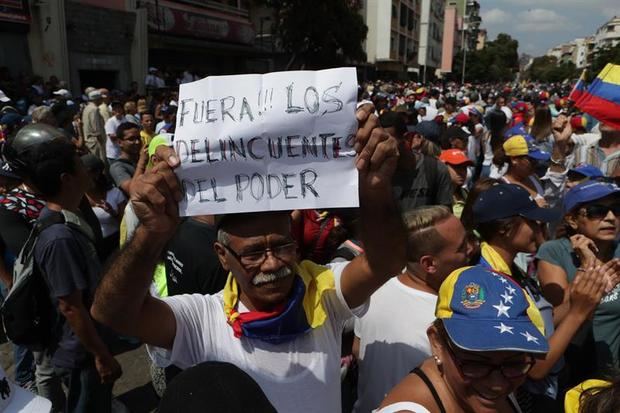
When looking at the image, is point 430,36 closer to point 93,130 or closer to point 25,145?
point 93,130

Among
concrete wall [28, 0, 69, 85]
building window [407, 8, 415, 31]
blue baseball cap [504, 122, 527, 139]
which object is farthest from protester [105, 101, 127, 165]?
building window [407, 8, 415, 31]

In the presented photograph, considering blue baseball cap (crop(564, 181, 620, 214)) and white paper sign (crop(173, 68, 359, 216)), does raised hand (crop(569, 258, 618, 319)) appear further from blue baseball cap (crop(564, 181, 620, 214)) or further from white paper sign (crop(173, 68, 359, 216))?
white paper sign (crop(173, 68, 359, 216))

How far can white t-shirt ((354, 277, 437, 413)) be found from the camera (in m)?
1.98

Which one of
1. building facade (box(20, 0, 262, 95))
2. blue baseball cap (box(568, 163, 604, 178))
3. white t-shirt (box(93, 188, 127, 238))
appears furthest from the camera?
building facade (box(20, 0, 262, 95))

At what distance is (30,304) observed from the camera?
2.32m

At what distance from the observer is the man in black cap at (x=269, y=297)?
143 cm

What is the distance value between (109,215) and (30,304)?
1.81m

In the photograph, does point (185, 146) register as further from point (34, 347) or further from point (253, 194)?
point (34, 347)

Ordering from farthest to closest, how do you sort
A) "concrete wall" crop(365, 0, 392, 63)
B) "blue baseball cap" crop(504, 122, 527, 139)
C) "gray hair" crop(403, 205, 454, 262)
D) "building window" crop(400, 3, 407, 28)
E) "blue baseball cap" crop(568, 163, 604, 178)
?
"building window" crop(400, 3, 407, 28) → "concrete wall" crop(365, 0, 392, 63) → "blue baseball cap" crop(504, 122, 527, 139) → "blue baseball cap" crop(568, 163, 604, 178) → "gray hair" crop(403, 205, 454, 262)

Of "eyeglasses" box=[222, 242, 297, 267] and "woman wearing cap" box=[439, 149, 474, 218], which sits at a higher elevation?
"eyeglasses" box=[222, 242, 297, 267]

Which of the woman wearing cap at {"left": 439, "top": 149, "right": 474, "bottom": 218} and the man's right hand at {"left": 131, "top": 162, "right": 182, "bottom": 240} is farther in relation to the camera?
the woman wearing cap at {"left": 439, "top": 149, "right": 474, "bottom": 218}

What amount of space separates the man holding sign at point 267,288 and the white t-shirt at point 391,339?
0.32 metres

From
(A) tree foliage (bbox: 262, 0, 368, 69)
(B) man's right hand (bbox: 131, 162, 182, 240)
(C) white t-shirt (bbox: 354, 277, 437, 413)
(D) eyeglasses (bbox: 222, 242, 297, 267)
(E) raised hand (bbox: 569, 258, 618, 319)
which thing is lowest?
(C) white t-shirt (bbox: 354, 277, 437, 413)

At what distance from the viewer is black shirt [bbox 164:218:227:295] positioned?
239 centimetres
